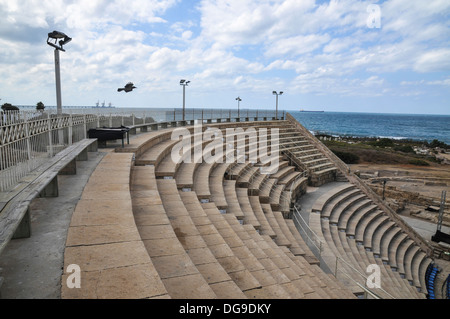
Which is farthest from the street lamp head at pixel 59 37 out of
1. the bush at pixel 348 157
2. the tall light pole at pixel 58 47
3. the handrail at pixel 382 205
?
the bush at pixel 348 157

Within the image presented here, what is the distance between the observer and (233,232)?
6.13m

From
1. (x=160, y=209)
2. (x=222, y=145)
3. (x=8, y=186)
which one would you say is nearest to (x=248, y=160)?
(x=222, y=145)

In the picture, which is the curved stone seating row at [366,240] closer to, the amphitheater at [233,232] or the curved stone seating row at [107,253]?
the amphitheater at [233,232]

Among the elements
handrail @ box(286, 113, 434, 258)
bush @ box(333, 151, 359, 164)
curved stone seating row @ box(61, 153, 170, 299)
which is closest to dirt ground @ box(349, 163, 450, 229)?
bush @ box(333, 151, 359, 164)

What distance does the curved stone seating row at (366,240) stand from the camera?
1131 cm

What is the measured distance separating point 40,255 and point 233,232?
3752 mm

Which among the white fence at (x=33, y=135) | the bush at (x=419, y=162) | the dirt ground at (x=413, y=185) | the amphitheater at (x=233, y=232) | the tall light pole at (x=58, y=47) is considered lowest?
the dirt ground at (x=413, y=185)

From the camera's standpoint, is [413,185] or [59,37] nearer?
[59,37]

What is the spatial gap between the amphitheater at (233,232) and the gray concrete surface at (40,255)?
0.45 feet

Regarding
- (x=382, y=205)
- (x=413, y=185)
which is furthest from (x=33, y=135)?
(x=413, y=185)

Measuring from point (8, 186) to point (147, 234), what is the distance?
83.9 inches

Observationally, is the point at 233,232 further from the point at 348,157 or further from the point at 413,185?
the point at 348,157

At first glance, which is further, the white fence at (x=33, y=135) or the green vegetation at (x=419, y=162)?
the green vegetation at (x=419, y=162)
